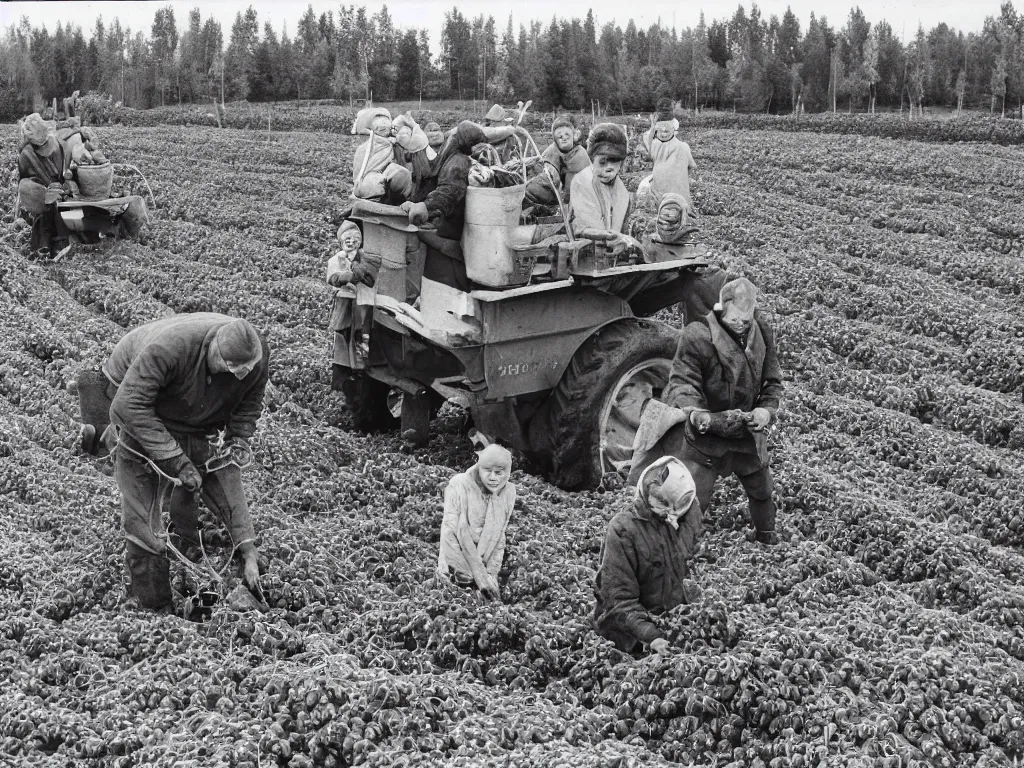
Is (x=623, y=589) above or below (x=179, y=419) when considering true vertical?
below

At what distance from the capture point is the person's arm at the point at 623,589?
6.02m

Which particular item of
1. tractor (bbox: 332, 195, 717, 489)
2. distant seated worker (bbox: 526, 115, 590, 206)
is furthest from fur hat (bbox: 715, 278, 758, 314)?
distant seated worker (bbox: 526, 115, 590, 206)

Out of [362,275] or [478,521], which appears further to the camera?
[362,275]

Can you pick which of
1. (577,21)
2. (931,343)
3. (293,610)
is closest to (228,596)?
(293,610)

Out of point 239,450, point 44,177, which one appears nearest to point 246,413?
point 239,450

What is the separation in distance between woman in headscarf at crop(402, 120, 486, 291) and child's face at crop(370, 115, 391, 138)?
17.2 inches

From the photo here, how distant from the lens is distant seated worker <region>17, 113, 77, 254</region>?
1641 centimetres

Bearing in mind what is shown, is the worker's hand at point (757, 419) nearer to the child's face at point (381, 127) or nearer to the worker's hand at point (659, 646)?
the worker's hand at point (659, 646)

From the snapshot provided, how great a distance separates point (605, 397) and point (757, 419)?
1442 millimetres

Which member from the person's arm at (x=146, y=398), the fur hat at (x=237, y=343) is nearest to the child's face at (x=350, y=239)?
the fur hat at (x=237, y=343)

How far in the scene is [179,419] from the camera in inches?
A: 270

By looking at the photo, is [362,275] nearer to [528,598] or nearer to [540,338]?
[540,338]

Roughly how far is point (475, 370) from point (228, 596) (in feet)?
7.82

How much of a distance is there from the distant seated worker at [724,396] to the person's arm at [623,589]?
1438 millimetres
